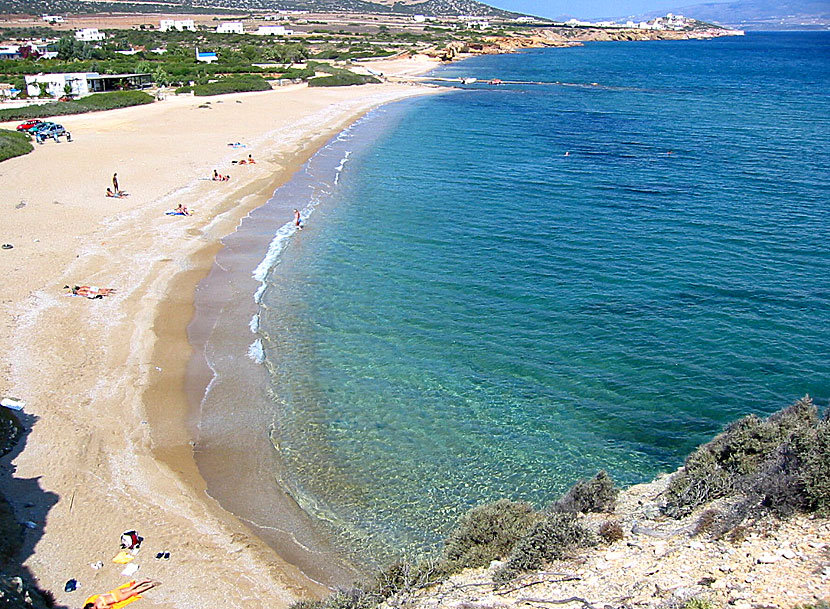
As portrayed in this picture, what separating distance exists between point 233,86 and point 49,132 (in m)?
32.5

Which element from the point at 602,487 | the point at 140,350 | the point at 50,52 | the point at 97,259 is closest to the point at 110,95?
the point at 50,52

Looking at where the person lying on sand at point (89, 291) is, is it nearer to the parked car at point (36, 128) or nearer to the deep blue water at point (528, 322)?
the deep blue water at point (528, 322)

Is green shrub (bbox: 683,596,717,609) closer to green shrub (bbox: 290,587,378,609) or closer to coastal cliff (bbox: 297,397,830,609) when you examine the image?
coastal cliff (bbox: 297,397,830,609)

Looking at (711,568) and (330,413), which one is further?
(330,413)

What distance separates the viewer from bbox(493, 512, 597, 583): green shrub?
9.30 metres

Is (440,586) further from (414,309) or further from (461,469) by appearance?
(414,309)

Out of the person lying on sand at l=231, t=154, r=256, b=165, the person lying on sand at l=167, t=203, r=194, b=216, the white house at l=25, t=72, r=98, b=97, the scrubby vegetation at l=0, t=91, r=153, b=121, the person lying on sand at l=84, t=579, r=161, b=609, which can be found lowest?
the person lying on sand at l=84, t=579, r=161, b=609

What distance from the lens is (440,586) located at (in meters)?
9.62

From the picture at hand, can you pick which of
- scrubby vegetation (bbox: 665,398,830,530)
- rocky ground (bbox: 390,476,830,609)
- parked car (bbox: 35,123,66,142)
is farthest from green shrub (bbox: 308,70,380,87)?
rocky ground (bbox: 390,476,830,609)

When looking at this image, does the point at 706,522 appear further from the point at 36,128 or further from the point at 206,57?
the point at 206,57

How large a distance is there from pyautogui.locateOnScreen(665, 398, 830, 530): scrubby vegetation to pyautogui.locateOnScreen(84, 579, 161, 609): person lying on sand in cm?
872

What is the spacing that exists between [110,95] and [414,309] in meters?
51.6

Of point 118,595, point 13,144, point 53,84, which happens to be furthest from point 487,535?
point 53,84

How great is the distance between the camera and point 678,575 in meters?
8.49
